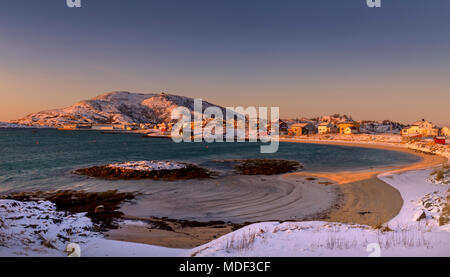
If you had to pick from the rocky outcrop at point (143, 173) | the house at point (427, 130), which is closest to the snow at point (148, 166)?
the rocky outcrop at point (143, 173)

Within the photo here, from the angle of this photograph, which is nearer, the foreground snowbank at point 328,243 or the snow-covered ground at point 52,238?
the foreground snowbank at point 328,243

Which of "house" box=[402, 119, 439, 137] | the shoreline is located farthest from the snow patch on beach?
"house" box=[402, 119, 439, 137]

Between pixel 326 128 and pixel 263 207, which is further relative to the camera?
pixel 326 128

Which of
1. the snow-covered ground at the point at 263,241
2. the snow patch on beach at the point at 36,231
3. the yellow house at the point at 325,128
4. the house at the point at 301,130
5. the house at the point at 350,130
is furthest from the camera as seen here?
the house at the point at 301,130

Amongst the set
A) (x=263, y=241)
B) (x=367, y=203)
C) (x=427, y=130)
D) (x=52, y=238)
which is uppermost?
(x=427, y=130)

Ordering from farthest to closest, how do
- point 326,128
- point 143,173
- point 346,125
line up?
point 326,128, point 346,125, point 143,173

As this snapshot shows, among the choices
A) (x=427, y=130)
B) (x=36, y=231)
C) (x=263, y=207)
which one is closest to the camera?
(x=36, y=231)

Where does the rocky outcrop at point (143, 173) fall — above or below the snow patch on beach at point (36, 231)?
below

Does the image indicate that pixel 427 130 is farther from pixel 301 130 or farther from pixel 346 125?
pixel 301 130

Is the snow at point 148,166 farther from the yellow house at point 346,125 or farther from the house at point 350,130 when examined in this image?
the yellow house at point 346,125

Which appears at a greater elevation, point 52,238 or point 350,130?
point 350,130

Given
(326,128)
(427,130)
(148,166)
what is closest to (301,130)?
(326,128)
